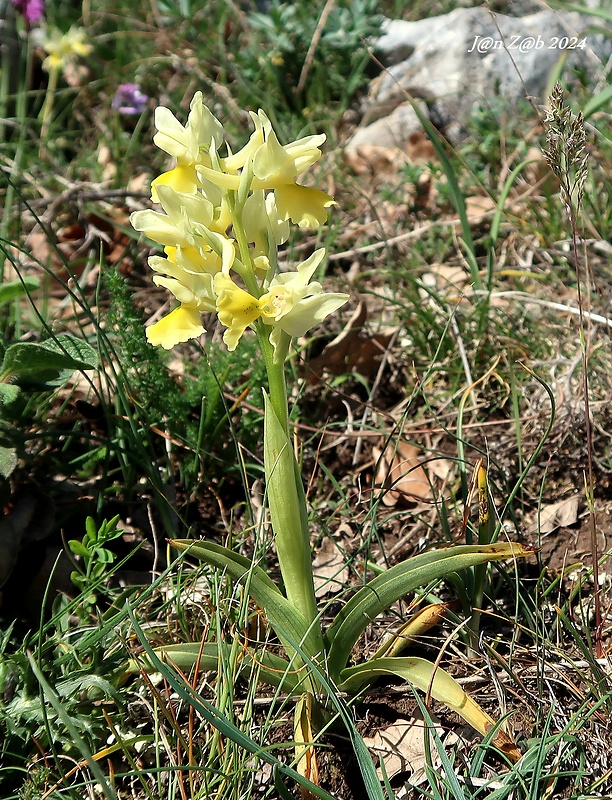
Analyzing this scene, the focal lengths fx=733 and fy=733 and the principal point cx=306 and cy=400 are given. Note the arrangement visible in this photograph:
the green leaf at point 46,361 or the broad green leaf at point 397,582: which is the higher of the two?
the green leaf at point 46,361

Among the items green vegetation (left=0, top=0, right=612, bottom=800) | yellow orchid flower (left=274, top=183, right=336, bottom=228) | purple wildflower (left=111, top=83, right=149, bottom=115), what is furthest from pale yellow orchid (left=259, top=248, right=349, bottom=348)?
purple wildflower (left=111, top=83, right=149, bottom=115)

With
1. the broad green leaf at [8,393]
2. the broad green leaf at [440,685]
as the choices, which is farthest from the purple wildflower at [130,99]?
the broad green leaf at [440,685]

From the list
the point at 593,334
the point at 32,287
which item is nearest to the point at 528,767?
the point at 593,334

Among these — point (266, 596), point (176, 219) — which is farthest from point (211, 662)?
point (176, 219)

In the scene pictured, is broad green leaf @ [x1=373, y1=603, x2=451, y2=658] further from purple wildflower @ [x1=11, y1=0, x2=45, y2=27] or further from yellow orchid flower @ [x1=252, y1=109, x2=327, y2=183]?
purple wildflower @ [x1=11, y1=0, x2=45, y2=27]

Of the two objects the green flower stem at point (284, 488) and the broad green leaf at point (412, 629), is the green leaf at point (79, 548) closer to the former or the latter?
the green flower stem at point (284, 488)

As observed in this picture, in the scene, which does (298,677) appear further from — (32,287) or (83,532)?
(32,287)
